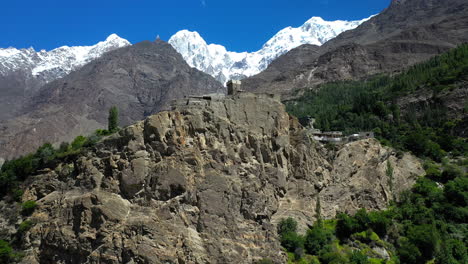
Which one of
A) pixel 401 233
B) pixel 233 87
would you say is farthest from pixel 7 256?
pixel 401 233

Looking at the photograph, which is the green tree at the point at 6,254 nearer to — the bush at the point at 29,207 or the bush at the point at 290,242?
the bush at the point at 29,207

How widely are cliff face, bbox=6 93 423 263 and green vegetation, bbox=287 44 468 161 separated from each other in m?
31.8

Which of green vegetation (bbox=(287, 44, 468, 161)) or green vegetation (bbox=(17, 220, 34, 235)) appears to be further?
green vegetation (bbox=(287, 44, 468, 161))

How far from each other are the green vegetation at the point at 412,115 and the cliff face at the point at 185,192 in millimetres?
31818

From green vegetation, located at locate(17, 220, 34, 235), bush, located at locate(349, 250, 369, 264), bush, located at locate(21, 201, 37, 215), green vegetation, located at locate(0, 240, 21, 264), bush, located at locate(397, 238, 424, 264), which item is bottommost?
bush, located at locate(397, 238, 424, 264)

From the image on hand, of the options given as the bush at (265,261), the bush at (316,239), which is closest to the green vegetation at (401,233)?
the bush at (316,239)

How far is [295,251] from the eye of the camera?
4831cm

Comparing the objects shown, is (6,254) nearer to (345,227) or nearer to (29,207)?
(29,207)

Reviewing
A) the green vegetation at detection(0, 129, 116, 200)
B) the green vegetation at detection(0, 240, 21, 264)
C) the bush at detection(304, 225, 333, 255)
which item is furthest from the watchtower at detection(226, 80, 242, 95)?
the green vegetation at detection(0, 240, 21, 264)

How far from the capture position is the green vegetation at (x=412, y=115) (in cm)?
8000

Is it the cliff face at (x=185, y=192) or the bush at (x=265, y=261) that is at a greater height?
the cliff face at (x=185, y=192)

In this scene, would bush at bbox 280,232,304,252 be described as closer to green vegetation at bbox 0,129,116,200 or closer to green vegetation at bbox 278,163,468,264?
green vegetation at bbox 278,163,468,264

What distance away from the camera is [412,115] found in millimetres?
98500

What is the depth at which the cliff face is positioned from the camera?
4200cm
